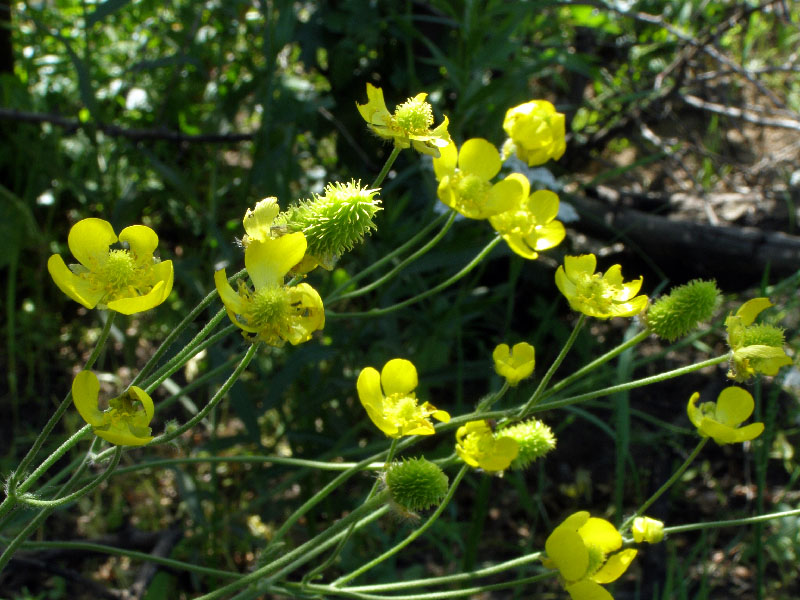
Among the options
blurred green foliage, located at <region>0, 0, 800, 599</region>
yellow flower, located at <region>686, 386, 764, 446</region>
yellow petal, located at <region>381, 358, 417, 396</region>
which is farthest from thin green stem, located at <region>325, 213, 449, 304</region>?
blurred green foliage, located at <region>0, 0, 800, 599</region>

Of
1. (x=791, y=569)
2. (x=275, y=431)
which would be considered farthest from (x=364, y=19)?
(x=791, y=569)

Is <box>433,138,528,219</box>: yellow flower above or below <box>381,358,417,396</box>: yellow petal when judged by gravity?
above

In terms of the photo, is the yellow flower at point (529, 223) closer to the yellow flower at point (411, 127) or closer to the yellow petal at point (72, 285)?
the yellow flower at point (411, 127)

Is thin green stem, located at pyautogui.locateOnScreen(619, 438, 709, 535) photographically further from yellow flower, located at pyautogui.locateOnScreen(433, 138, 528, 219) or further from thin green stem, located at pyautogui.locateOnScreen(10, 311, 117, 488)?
thin green stem, located at pyautogui.locateOnScreen(10, 311, 117, 488)

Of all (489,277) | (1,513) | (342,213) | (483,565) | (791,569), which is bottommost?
(791,569)

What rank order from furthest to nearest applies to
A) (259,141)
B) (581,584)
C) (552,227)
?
1. (259,141)
2. (552,227)
3. (581,584)

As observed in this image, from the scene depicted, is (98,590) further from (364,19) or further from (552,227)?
(364,19)

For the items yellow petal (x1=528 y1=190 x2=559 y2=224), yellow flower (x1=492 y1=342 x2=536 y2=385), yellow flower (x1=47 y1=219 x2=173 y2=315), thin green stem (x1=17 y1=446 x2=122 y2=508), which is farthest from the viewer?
yellow petal (x1=528 y1=190 x2=559 y2=224)
